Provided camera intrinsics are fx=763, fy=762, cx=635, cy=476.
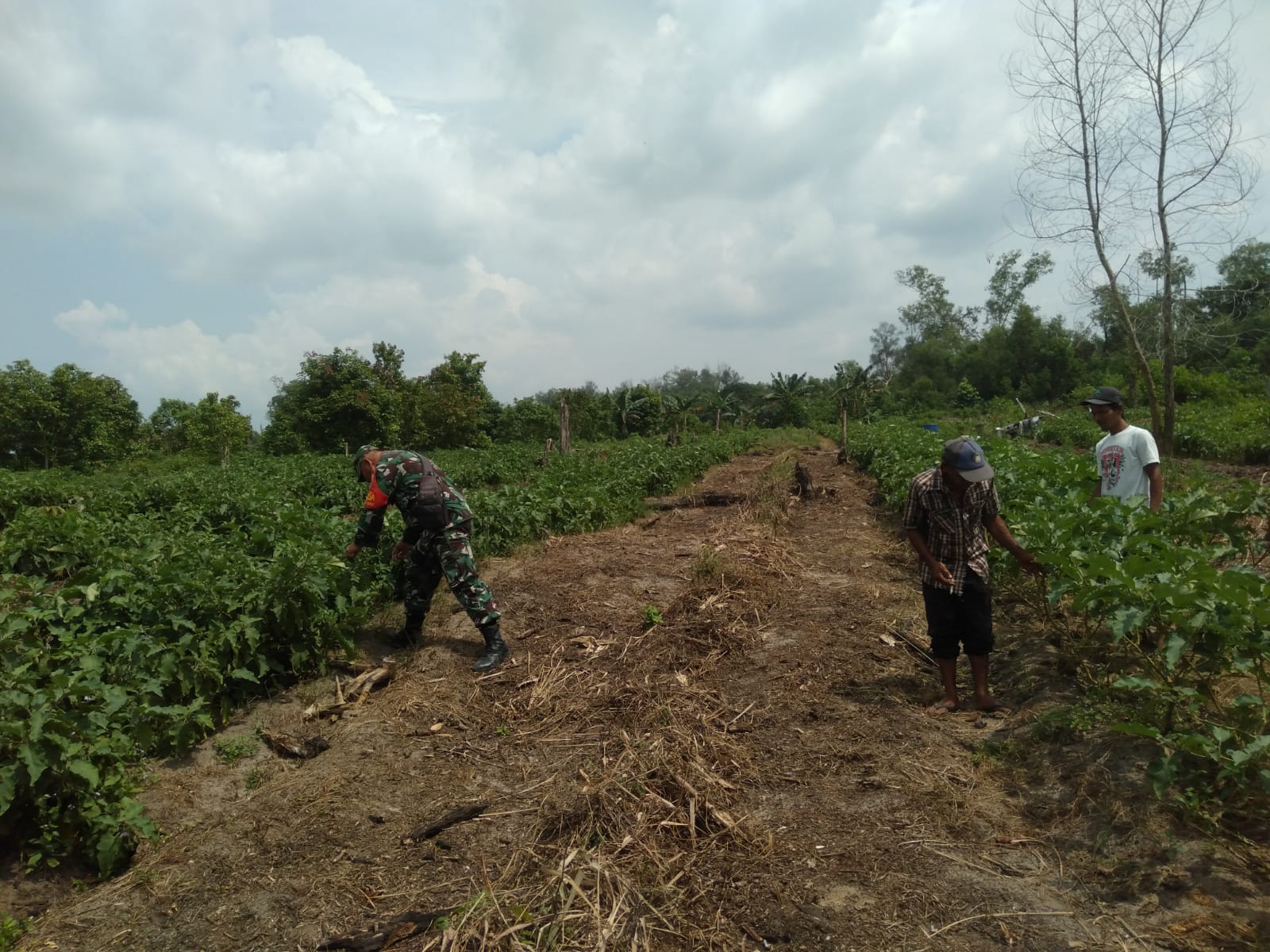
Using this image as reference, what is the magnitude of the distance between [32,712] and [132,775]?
0.91 metres

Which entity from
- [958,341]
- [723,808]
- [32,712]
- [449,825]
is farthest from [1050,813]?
[958,341]

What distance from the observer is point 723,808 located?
12.3 feet

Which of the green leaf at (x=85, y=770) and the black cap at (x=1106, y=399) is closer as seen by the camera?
the green leaf at (x=85, y=770)

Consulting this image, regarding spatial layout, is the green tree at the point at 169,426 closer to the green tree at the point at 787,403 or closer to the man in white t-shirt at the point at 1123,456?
the green tree at the point at 787,403

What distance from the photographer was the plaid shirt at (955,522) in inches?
180

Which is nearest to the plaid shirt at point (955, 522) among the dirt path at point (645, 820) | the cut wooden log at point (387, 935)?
the dirt path at point (645, 820)

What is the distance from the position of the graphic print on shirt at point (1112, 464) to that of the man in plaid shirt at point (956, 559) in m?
1.33

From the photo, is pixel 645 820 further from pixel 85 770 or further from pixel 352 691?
pixel 352 691

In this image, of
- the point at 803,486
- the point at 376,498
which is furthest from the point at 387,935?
the point at 803,486

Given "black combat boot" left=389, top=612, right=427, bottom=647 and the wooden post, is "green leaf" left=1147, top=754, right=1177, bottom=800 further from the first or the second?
the wooden post

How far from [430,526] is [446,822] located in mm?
2515

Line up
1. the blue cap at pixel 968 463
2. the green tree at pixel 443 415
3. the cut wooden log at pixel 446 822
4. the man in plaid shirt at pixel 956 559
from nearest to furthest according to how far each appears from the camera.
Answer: the cut wooden log at pixel 446 822 < the blue cap at pixel 968 463 < the man in plaid shirt at pixel 956 559 < the green tree at pixel 443 415

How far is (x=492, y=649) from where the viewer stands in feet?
19.4

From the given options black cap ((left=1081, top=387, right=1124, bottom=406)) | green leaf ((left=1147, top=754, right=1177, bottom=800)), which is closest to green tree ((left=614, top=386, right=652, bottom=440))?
black cap ((left=1081, top=387, right=1124, bottom=406))
